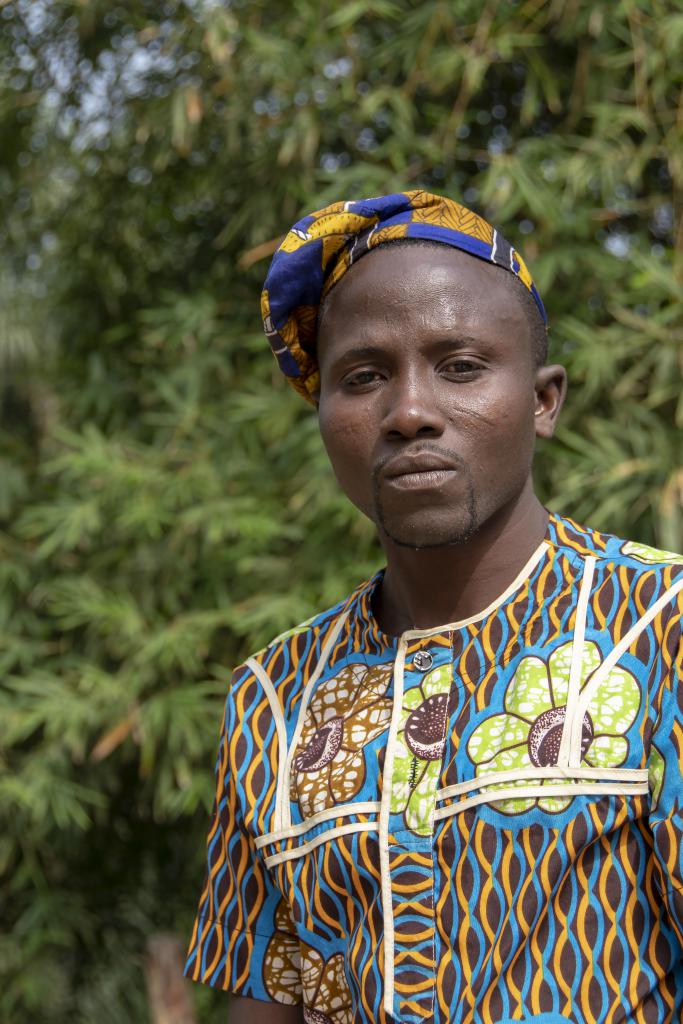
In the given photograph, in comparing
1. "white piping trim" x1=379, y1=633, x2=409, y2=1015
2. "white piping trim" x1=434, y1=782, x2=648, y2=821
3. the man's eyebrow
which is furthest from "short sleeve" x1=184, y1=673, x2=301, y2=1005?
the man's eyebrow

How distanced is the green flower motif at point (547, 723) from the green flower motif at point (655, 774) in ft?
0.07

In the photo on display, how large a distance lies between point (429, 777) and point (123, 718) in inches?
80.1

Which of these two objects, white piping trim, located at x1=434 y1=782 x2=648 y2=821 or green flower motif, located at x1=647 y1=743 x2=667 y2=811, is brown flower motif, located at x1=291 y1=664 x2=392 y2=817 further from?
green flower motif, located at x1=647 y1=743 x2=667 y2=811

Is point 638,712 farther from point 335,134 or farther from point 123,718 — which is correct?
point 335,134

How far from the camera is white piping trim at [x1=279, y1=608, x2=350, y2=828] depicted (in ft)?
3.83

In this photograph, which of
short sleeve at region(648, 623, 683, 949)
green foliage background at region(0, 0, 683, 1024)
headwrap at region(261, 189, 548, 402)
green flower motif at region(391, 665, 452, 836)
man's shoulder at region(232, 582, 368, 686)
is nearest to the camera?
short sleeve at region(648, 623, 683, 949)

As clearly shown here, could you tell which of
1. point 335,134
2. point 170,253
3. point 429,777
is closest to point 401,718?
point 429,777

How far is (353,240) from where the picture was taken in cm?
119

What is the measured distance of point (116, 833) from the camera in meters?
3.47

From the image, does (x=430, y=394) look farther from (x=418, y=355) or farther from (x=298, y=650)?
(x=298, y=650)

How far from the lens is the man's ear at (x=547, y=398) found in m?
1.24

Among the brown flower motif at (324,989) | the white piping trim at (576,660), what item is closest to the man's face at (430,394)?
the white piping trim at (576,660)

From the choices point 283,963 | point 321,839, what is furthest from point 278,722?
point 283,963

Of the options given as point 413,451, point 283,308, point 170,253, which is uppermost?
point 170,253
